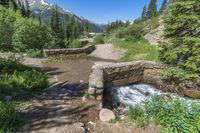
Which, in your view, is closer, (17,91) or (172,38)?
(17,91)

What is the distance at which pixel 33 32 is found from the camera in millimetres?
A: 21062

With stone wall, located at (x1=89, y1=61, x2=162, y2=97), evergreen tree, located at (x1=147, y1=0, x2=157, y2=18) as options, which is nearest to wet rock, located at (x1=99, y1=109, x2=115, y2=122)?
stone wall, located at (x1=89, y1=61, x2=162, y2=97)

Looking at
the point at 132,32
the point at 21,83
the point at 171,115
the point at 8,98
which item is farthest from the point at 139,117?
the point at 132,32

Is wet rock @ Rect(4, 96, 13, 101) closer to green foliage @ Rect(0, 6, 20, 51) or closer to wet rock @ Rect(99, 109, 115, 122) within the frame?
Result: wet rock @ Rect(99, 109, 115, 122)

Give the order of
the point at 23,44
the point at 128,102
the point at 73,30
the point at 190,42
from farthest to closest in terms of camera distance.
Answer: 1. the point at 73,30
2. the point at 23,44
3. the point at 190,42
4. the point at 128,102

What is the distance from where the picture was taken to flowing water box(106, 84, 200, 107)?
9.41 metres

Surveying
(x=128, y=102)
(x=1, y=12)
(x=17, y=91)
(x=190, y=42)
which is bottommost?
(x=128, y=102)

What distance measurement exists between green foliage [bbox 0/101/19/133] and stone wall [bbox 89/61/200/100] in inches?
141

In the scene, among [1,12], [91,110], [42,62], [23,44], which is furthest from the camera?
[1,12]

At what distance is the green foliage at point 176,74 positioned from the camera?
10801mm

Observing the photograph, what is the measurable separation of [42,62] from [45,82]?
5.97 meters

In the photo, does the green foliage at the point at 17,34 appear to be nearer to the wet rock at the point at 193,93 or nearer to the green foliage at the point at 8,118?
the wet rock at the point at 193,93

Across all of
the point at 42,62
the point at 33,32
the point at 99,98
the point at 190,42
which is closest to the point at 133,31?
the point at 33,32

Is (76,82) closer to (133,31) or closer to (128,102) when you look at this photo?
(128,102)
